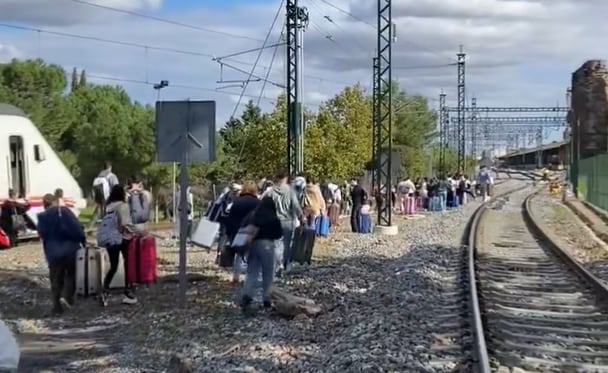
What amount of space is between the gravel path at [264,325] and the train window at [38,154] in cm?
603

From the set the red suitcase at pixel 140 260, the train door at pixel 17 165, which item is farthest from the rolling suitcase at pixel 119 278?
the train door at pixel 17 165

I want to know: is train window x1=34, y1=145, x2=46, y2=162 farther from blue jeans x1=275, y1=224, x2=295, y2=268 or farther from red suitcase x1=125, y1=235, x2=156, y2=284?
red suitcase x1=125, y1=235, x2=156, y2=284

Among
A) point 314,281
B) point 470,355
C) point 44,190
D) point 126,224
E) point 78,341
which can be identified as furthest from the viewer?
point 44,190

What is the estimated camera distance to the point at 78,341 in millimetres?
12281

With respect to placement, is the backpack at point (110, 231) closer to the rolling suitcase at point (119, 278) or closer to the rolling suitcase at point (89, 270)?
the rolling suitcase at point (89, 270)

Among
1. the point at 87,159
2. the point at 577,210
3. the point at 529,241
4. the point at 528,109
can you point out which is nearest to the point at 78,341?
the point at 529,241

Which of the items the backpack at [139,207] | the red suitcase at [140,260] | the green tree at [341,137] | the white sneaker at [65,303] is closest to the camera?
the white sneaker at [65,303]

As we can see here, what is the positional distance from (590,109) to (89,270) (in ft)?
177

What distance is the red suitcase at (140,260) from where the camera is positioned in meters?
14.8

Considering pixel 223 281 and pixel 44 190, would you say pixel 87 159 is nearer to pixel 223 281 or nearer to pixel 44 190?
pixel 44 190

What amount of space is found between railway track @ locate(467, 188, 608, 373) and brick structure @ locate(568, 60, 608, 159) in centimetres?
4139

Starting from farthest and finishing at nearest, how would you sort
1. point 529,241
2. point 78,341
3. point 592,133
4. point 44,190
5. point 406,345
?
point 592,133, point 529,241, point 44,190, point 78,341, point 406,345

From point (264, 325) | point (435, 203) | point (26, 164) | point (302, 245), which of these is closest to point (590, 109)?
point (435, 203)

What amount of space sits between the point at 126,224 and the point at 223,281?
3.22 m
